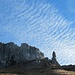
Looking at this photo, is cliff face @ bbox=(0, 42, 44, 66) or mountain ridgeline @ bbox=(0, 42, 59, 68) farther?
cliff face @ bbox=(0, 42, 44, 66)

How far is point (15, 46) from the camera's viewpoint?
511ft

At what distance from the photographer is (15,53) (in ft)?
497

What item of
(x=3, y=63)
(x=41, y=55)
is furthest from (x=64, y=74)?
(x=41, y=55)

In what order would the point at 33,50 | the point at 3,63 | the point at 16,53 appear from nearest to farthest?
1. the point at 3,63
2. the point at 16,53
3. the point at 33,50

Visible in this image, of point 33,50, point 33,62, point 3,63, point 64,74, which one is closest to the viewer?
point 64,74

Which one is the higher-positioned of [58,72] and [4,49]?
[4,49]

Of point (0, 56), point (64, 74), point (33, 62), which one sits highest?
point (0, 56)

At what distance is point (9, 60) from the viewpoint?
470ft

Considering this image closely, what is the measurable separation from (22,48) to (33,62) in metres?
44.7

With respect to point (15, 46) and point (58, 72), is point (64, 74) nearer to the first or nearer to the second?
point (58, 72)

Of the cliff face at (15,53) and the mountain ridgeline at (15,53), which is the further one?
the cliff face at (15,53)

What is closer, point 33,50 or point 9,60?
point 9,60

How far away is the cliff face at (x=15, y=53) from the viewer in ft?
471

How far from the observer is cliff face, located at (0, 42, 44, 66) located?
471ft
